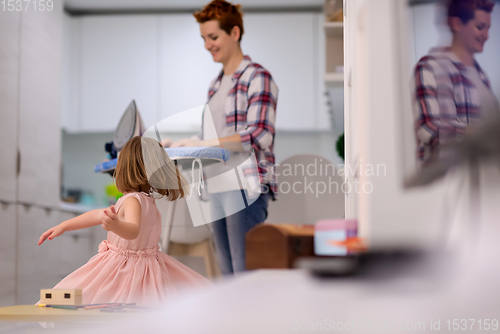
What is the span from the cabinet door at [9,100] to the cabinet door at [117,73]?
937mm

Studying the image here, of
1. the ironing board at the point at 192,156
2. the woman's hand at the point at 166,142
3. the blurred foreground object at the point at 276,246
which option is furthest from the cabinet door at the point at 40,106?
the blurred foreground object at the point at 276,246

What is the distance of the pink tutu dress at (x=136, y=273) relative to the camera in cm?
104

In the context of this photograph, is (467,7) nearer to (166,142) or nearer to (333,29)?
(166,142)

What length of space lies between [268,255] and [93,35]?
2831 mm

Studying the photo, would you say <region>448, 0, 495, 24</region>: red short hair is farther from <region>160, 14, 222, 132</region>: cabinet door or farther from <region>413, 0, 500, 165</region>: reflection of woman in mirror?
<region>160, 14, 222, 132</region>: cabinet door

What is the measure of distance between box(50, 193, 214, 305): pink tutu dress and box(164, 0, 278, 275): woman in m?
0.16

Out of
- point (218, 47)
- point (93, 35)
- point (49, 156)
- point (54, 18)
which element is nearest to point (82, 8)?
point (93, 35)

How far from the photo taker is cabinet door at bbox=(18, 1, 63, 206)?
209 centimetres

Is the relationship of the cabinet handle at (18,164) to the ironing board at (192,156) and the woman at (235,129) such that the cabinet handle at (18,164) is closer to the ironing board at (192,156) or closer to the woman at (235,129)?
the ironing board at (192,156)

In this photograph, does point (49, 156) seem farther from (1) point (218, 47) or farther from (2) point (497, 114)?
(2) point (497, 114)

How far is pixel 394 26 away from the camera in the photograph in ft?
1.41

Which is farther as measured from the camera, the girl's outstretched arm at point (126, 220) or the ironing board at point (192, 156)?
the ironing board at point (192, 156)

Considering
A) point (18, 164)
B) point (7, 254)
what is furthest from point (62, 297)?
point (18, 164)

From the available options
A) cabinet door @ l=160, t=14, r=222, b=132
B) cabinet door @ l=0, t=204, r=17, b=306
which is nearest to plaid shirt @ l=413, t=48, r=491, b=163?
cabinet door @ l=0, t=204, r=17, b=306
